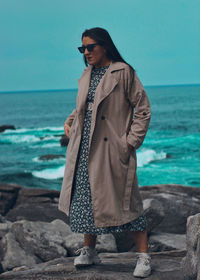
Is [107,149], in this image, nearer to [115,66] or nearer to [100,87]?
[100,87]

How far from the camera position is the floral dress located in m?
4.40

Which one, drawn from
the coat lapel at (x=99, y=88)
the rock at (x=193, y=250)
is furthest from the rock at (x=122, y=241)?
the coat lapel at (x=99, y=88)

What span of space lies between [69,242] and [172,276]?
7.88ft

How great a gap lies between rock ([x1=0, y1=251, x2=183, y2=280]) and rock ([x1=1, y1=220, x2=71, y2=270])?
1136 mm

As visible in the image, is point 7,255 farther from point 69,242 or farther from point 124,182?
point 124,182

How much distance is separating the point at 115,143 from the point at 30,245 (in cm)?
272

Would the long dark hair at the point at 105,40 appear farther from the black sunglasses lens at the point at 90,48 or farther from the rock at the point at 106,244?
the rock at the point at 106,244

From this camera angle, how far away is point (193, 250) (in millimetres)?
4176

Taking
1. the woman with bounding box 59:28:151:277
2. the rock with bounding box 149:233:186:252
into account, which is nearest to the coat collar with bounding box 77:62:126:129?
the woman with bounding box 59:28:151:277

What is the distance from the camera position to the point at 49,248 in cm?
639

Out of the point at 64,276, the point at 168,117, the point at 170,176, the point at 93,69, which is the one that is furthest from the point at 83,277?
the point at 168,117

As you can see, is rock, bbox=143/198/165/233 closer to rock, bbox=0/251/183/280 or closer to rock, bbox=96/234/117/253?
rock, bbox=96/234/117/253

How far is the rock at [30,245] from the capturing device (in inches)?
248

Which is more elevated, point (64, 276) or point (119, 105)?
point (119, 105)
